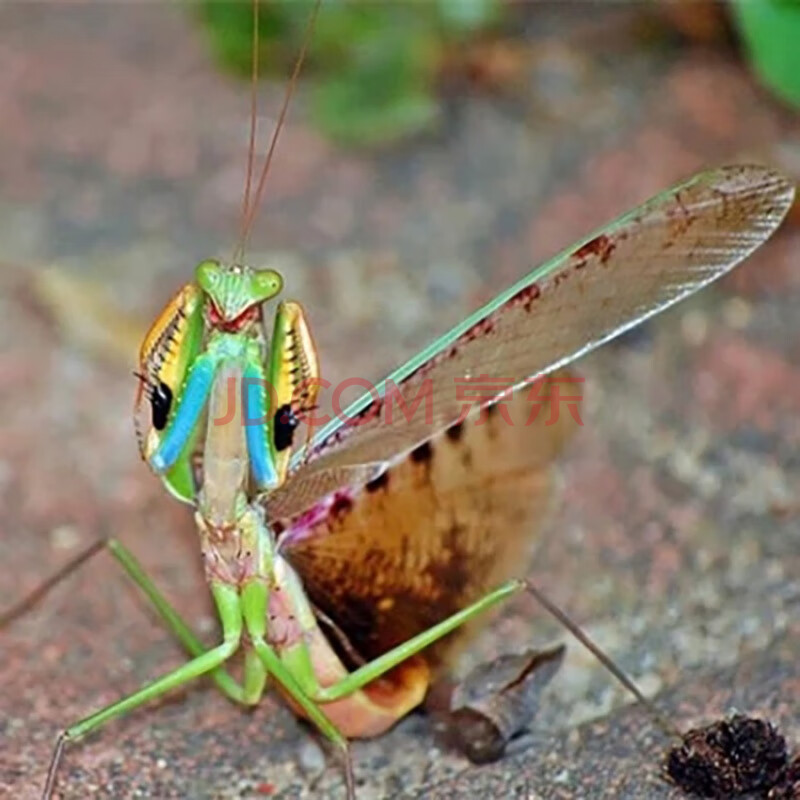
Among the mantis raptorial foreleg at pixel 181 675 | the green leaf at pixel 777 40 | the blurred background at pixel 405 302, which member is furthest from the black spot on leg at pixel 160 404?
the green leaf at pixel 777 40

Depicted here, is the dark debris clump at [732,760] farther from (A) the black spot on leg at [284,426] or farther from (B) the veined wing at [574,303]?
(A) the black spot on leg at [284,426]

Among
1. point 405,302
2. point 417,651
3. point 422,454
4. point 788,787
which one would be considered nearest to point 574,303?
point 422,454

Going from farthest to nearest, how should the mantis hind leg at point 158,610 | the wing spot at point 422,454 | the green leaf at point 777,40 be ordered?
the green leaf at point 777,40 < the wing spot at point 422,454 < the mantis hind leg at point 158,610

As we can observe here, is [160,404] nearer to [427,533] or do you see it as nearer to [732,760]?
[427,533]

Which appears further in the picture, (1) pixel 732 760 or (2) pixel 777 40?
(2) pixel 777 40

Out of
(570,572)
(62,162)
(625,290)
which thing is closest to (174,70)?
(62,162)

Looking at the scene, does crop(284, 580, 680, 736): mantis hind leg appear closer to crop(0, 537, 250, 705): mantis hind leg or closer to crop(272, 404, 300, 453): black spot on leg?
crop(0, 537, 250, 705): mantis hind leg

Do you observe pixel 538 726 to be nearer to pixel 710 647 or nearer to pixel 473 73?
pixel 710 647
